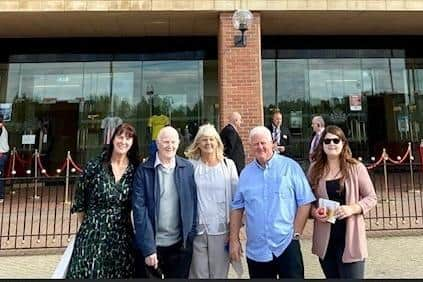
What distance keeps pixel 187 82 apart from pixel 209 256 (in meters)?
11.6

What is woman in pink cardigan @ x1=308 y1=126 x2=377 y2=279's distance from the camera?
332cm

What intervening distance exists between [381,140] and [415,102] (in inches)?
73.2

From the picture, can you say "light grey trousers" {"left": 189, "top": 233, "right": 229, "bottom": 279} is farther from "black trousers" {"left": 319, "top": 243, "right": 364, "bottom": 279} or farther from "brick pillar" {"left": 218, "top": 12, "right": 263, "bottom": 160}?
"brick pillar" {"left": 218, "top": 12, "right": 263, "bottom": 160}

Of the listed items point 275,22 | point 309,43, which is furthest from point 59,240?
point 309,43

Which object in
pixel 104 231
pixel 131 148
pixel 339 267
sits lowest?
pixel 339 267

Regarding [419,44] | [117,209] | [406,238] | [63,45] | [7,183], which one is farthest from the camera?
[419,44]

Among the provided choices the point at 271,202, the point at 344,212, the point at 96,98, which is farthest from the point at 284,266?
the point at 96,98

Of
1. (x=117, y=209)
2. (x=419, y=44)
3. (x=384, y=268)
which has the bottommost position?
(x=384, y=268)

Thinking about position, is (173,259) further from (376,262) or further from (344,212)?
(376,262)

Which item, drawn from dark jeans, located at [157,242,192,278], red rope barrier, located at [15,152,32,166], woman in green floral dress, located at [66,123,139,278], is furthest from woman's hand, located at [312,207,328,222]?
red rope barrier, located at [15,152,32,166]

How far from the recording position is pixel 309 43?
14.6m

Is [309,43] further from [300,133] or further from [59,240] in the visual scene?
[59,240]

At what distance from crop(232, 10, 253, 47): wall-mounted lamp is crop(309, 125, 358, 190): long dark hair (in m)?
7.22

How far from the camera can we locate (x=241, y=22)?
10.3 m
